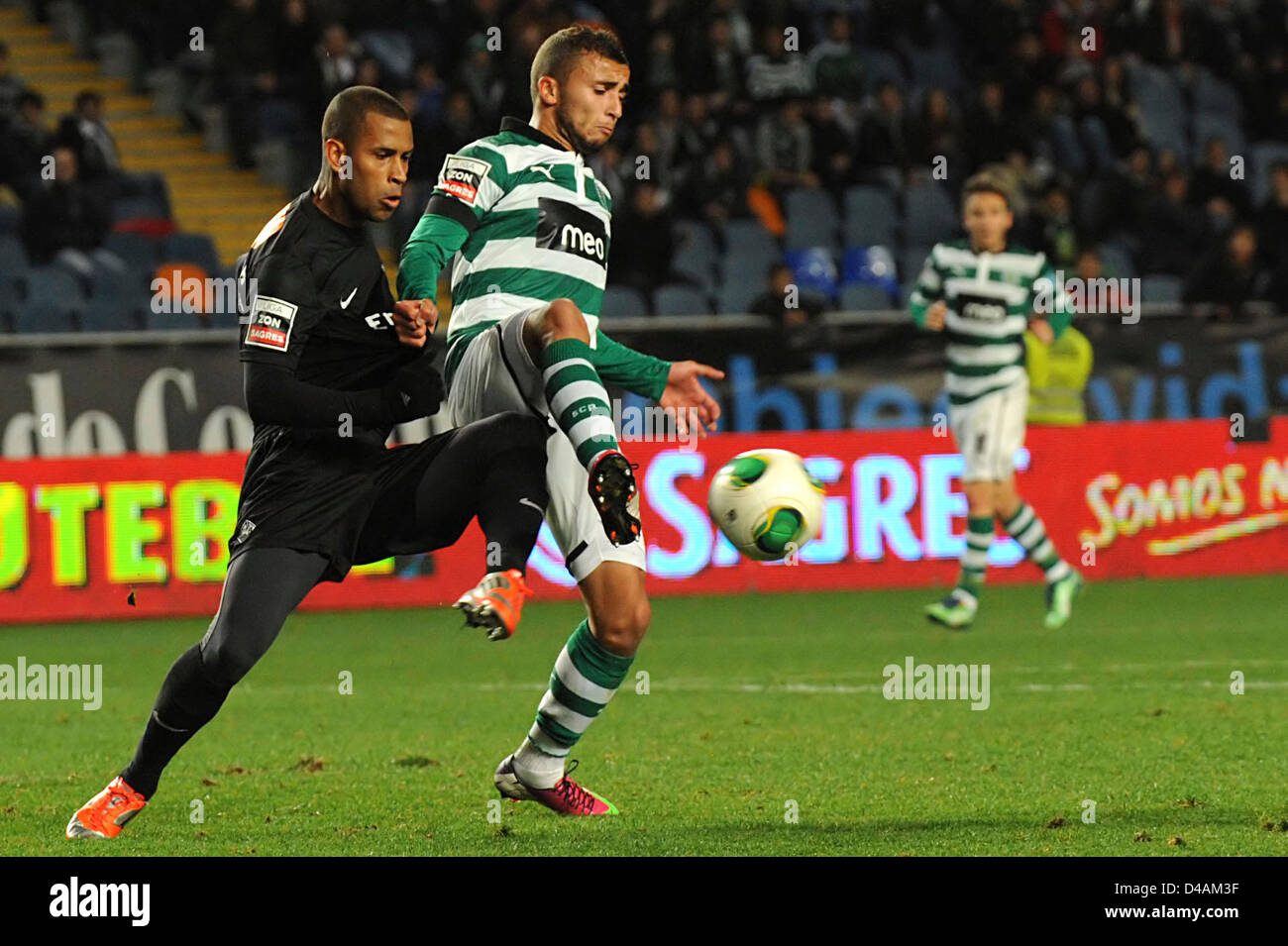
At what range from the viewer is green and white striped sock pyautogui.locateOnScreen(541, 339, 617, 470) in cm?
504

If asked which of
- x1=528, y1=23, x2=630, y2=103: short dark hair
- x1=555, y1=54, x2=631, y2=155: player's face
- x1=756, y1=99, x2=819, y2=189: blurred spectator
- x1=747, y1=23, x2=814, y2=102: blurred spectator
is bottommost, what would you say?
x1=555, y1=54, x2=631, y2=155: player's face

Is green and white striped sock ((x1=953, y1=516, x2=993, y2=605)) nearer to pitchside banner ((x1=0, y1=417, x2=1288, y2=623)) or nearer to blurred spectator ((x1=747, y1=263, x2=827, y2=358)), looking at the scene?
pitchside banner ((x1=0, y1=417, x2=1288, y2=623))

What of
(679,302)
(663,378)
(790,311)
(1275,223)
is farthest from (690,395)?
(1275,223)

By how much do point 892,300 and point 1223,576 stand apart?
3.48 metres

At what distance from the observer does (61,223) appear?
46.9 feet

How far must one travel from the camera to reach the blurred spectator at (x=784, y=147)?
1619cm

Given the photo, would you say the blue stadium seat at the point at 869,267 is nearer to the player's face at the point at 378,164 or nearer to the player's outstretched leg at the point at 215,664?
the player's face at the point at 378,164

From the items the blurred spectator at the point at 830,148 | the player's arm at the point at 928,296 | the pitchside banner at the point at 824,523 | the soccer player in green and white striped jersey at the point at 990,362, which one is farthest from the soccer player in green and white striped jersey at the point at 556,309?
the blurred spectator at the point at 830,148

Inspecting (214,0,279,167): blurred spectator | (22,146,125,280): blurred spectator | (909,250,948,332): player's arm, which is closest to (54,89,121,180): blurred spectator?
(22,146,125,280): blurred spectator

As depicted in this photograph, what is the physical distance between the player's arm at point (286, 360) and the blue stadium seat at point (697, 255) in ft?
33.2

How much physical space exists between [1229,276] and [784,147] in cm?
366

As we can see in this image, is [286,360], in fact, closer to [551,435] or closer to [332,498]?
[332,498]

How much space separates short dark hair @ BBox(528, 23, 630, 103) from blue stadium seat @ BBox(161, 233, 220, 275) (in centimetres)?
923

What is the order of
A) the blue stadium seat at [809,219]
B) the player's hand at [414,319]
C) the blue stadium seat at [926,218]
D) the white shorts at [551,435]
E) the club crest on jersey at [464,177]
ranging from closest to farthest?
1. the player's hand at [414,319]
2. the white shorts at [551,435]
3. the club crest on jersey at [464,177]
4. the blue stadium seat at [809,219]
5. the blue stadium seat at [926,218]
